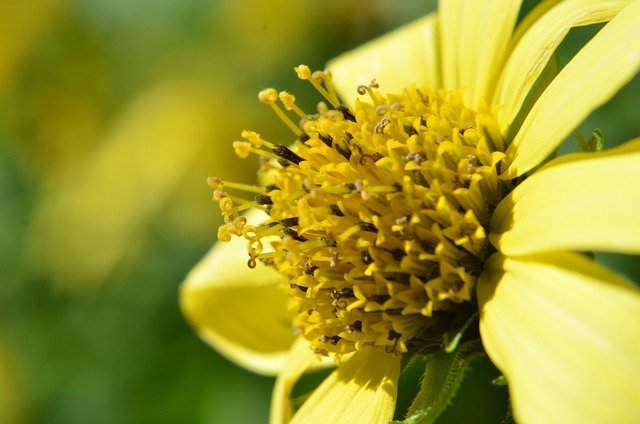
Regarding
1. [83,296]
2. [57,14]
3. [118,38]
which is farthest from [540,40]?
[57,14]

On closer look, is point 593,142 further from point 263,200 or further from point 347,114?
point 263,200

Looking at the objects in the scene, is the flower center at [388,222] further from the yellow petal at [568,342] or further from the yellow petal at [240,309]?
the yellow petal at [240,309]

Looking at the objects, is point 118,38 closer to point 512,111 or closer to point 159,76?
point 159,76

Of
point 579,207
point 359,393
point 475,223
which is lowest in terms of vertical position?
point 359,393

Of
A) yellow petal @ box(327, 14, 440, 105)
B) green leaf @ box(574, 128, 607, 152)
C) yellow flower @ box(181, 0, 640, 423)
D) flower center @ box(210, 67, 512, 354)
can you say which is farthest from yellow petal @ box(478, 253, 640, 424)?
yellow petal @ box(327, 14, 440, 105)

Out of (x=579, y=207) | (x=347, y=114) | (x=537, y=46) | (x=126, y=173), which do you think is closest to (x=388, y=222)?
(x=347, y=114)

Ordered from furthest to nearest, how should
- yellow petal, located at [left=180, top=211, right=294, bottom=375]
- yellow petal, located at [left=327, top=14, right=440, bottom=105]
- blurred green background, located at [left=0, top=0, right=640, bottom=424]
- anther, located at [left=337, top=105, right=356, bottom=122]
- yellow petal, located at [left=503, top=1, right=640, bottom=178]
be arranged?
blurred green background, located at [left=0, top=0, right=640, bottom=424] < yellow petal, located at [left=180, top=211, right=294, bottom=375] < yellow petal, located at [left=327, top=14, right=440, bottom=105] < anther, located at [left=337, top=105, right=356, bottom=122] < yellow petal, located at [left=503, top=1, right=640, bottom=178]

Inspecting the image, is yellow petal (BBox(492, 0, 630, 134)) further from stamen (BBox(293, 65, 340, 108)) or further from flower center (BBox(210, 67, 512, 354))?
stamen (BBox(293, 65, 340, 108))
